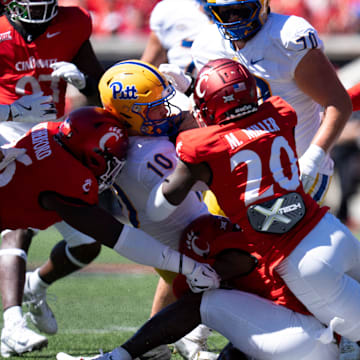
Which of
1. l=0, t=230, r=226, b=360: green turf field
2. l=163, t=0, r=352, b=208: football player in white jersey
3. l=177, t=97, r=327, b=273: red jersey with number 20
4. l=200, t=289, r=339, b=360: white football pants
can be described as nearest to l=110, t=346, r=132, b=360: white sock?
l=200, t=289, r=339, b=360: white football pants

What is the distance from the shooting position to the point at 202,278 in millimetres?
3191

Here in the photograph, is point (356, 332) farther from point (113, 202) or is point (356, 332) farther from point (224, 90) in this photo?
point (113, 202)

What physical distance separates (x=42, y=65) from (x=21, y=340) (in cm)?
160

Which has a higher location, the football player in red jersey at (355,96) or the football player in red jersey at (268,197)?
the football player in red jersey at (268,197)

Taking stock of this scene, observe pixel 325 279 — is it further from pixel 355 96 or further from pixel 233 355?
pixel 355 96

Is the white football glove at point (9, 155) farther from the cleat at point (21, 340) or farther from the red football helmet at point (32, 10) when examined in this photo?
the red football helmet at point (32, 10)

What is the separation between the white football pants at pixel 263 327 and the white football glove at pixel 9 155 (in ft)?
3.33

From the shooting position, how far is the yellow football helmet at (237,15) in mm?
3775

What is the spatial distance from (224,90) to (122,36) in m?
11.3

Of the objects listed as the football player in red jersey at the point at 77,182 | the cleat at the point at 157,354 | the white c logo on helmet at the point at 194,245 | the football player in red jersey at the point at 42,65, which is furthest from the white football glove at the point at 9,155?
the cleat at the point at 157,354

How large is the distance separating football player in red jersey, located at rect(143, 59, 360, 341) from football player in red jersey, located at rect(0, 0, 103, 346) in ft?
4.43

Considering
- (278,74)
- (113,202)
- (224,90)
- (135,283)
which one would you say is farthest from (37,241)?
(224,90)

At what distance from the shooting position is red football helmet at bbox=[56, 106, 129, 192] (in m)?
3.35

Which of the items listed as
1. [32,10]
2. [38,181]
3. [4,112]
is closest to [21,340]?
[38,181]
